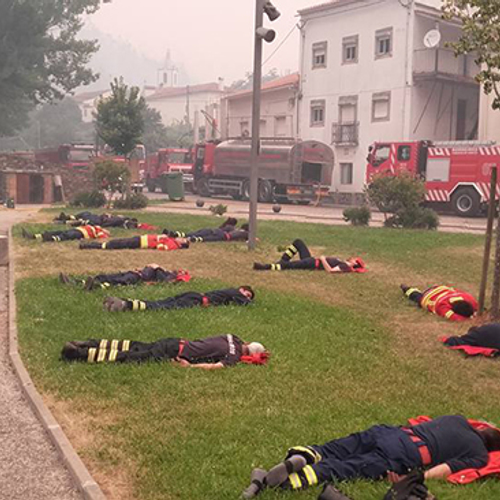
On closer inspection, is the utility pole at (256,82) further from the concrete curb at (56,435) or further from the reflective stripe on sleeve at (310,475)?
the reflective stripe on sleeve at (310,475)

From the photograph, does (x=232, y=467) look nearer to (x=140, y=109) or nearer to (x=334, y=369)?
(x=334, y=369)

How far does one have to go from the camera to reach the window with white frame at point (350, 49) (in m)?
36.9

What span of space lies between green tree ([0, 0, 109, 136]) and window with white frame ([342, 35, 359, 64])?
17451mm

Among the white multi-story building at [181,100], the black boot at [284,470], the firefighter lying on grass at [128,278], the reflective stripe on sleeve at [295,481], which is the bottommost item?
the reflective stripe on sleeve at [295,481]

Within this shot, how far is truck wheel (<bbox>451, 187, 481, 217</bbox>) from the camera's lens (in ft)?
87.5

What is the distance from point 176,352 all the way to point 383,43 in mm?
32143

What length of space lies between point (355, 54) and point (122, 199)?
1840cm

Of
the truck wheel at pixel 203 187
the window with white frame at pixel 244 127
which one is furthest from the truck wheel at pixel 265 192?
the window with white frame at pixel 244 127

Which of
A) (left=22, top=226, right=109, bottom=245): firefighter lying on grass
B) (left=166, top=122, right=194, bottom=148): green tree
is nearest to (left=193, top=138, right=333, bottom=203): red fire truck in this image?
(left=22, top=226, right=109, bottom=245): firefighter lying on grass

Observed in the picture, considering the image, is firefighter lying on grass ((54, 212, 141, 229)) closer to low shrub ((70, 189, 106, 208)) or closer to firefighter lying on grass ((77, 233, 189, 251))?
firefighter lying on grass ((77, 233, 189, 251))

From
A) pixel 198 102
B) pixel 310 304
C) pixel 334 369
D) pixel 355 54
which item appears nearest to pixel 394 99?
pixel 355 54

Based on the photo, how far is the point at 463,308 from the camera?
8.19 metres

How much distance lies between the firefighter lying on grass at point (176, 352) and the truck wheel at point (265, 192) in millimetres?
27222

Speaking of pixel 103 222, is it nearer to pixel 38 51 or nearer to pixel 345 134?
pixel 345 134
